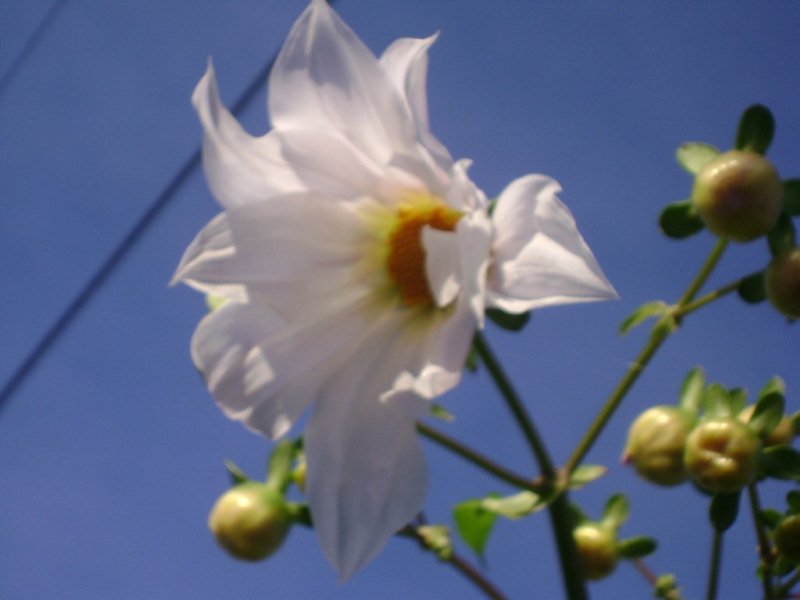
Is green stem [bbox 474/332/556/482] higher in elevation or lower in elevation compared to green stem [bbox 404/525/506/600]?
higher

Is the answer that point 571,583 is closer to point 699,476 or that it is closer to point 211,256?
point 699,476

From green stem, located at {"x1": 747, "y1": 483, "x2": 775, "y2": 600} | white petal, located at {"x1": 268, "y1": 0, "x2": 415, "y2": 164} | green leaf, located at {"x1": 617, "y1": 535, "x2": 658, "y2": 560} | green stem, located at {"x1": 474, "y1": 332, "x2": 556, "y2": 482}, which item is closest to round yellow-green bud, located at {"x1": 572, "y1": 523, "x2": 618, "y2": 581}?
green leaf, located at {"x1": 617, "y1": 535, "x2": 658, "y2": 560}

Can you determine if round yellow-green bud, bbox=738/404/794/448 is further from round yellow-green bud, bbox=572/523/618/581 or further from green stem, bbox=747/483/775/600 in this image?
round yellow-green bud, bbox=572/523/618/581

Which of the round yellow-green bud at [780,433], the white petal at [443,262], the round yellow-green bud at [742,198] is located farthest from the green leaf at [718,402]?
the white petal at [443,262]

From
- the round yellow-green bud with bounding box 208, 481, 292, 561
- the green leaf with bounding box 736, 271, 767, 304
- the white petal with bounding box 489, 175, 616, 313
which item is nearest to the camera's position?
the white petal with bounding box 489, 175, 616, 313

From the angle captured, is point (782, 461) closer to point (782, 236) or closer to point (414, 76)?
point (782, 236)

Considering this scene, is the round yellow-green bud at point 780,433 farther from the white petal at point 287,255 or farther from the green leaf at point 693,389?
the white petal at point 287,255
